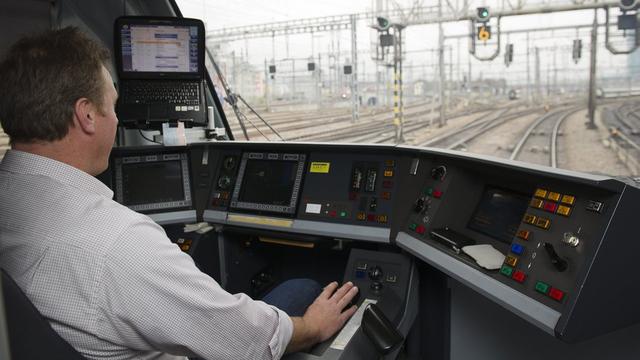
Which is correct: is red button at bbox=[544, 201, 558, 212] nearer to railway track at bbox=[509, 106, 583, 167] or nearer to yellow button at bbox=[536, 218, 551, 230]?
yellow button at bbox=[536, 218, 551, 230]

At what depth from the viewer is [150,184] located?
2555 mm

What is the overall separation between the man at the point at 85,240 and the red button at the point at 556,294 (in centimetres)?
74

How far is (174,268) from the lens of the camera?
944 millimetres

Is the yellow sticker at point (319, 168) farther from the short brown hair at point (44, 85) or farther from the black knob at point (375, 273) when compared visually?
the short brown hair at point (44, 85)

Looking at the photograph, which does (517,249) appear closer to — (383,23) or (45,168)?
(45,168)

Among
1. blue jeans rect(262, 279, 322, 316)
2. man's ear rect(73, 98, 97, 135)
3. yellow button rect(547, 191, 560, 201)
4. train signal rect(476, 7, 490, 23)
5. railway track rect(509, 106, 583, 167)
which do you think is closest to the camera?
man's ear rect(73, 98, 97, 135)

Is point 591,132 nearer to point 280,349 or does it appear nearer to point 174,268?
point 280,349

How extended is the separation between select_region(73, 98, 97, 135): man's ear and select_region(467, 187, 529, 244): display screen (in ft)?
4.52

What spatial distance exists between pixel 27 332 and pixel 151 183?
1.87 metres

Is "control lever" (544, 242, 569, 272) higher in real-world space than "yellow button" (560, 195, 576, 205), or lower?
lower

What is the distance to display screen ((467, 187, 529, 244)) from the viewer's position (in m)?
1.75

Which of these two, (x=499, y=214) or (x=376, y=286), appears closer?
(x=499, y=214)

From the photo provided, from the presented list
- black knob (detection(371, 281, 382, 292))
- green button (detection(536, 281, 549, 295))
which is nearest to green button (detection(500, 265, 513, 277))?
green button (detection(536, 281, 549, 295))

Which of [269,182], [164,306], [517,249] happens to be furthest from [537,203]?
[269,182]
